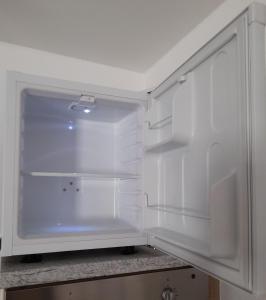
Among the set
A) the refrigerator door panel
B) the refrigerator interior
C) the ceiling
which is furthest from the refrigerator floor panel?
the ceiling

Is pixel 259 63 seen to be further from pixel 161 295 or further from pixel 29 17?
pixel 29 17

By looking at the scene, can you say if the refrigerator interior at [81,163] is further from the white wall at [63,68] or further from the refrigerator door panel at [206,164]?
the white wall at [63,68]

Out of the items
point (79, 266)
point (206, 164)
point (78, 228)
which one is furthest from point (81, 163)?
point (206, 164)

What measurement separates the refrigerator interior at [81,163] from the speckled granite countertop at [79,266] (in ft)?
0.49

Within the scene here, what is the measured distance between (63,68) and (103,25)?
0.47 m

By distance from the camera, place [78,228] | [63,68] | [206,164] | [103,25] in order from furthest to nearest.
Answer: [63,68], [103,25], [78,228], [206,164]

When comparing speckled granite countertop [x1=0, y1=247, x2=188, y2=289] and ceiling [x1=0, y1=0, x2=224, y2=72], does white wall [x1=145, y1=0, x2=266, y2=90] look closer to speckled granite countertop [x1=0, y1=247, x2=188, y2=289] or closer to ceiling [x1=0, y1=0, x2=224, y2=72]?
ceiling [x1=0, y1=0, x2=224, y2=72]

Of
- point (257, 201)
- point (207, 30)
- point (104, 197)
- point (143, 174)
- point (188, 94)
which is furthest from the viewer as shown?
point (104, 197)

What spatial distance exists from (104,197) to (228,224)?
3.11 feet

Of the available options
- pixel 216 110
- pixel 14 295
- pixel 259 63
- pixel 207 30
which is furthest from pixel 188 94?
pixel 14 295

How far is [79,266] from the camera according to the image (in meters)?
0.93

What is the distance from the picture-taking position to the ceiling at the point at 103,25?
1266 millimetres

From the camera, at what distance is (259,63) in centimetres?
64

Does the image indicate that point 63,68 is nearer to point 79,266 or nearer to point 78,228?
point 78,228
